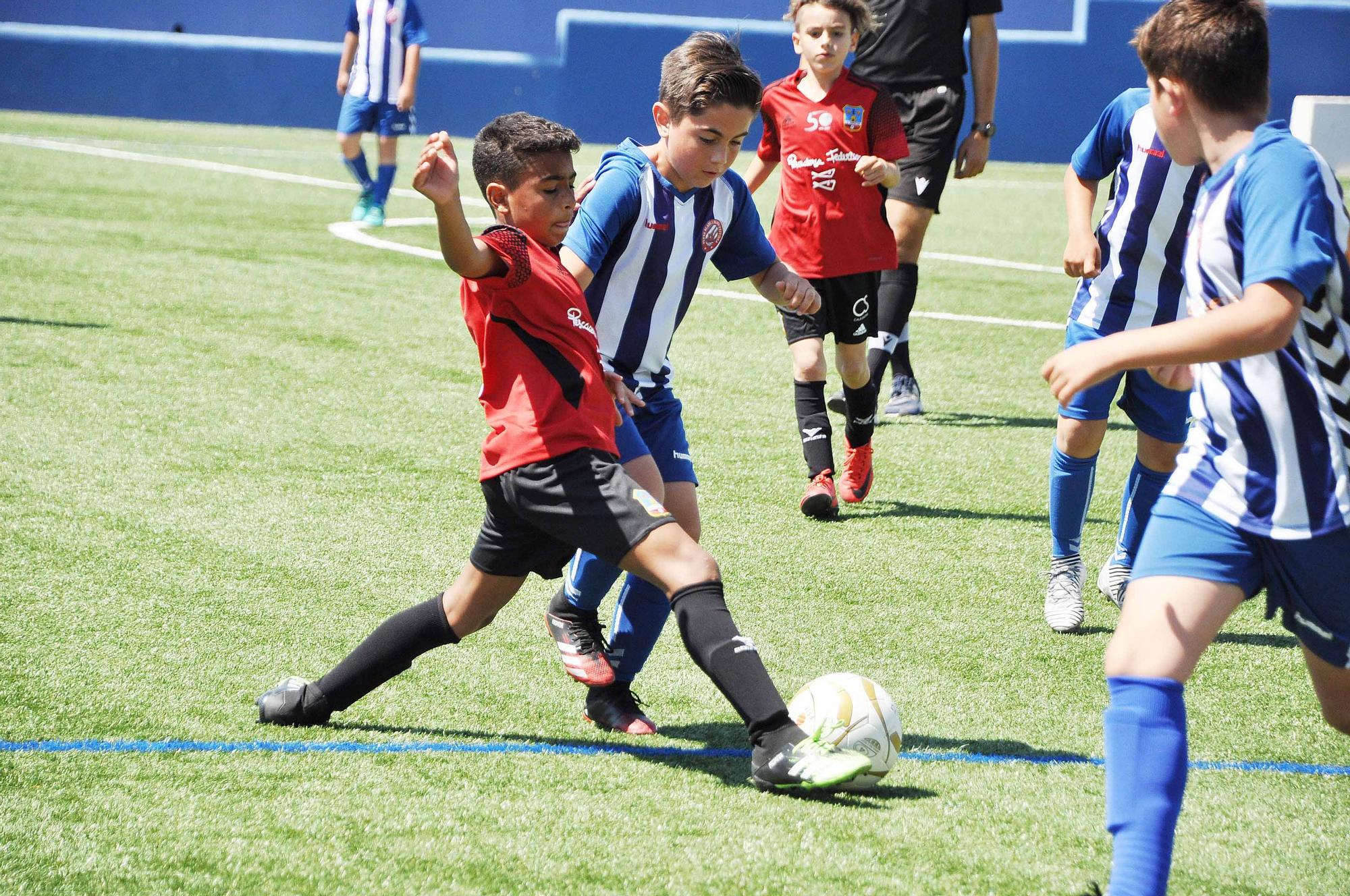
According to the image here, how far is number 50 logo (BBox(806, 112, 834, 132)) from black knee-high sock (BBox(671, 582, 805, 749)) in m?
3.19

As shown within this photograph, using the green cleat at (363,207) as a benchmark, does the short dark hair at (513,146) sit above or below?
above

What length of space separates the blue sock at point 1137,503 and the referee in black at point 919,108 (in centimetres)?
228

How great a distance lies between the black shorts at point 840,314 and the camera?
5.71 metres

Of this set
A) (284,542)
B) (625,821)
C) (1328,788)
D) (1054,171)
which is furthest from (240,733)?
(1054,171)

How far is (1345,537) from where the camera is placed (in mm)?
2443

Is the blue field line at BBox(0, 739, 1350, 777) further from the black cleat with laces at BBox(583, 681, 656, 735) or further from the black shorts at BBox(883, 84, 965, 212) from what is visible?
the black shorts at BBox(883, 84, 965, 212)

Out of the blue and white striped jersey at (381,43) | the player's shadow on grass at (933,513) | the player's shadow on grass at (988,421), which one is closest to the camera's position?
the player's shadow on grass at (933,513)

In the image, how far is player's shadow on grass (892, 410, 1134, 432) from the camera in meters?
6.80

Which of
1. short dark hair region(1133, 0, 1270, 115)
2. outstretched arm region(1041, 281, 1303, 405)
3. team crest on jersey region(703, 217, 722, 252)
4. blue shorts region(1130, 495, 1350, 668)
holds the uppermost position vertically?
short dark hair region(1133, 0, 1270, 115)

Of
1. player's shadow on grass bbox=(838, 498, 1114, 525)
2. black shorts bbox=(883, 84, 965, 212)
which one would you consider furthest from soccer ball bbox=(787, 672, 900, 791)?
black shorts bbox=(883, 84, 965, 212)

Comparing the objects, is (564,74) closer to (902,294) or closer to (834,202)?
(902,294)

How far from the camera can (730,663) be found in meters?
Answer: 2.99

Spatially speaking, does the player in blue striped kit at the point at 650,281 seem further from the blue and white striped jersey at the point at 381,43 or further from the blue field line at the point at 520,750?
the blue and white striped jersey at the point at 381,43

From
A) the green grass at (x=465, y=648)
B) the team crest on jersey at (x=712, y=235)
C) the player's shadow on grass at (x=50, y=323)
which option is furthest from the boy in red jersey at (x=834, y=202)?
the player's shadow on grass at (x=50, y=323)
